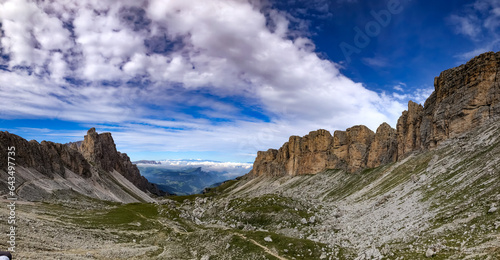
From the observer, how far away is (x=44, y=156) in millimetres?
138875

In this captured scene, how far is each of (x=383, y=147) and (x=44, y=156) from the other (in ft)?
615

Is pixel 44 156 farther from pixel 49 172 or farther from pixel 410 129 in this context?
pixel 410 129

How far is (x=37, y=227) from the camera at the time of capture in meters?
44.1

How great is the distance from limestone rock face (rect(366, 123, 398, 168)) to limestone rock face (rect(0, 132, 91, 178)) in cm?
17357

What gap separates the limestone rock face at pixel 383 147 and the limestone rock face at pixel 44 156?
174m

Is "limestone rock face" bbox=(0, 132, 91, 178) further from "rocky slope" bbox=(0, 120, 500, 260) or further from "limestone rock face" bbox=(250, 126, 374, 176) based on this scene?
"limestone rock face" bbox=(250, 126, 374, 176)

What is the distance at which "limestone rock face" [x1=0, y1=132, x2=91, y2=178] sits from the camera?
394ft

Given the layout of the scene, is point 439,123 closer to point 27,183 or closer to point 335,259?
point 335,259

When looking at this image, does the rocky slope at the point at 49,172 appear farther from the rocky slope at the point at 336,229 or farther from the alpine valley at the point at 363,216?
the rocky slope at the point at 336,229

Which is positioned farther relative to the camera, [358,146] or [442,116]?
[358,146]

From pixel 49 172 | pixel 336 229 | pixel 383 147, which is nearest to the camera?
pixel 336 229

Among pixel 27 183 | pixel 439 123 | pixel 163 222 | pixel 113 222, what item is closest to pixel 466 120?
pixel 439 123

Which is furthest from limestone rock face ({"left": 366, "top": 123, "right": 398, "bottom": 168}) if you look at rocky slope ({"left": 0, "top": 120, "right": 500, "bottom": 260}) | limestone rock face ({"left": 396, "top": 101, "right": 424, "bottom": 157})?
rocky slope ({"left": 0, "top": 120, "right": 500, "bottom": 260})

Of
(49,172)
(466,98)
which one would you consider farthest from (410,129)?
(49,172)
